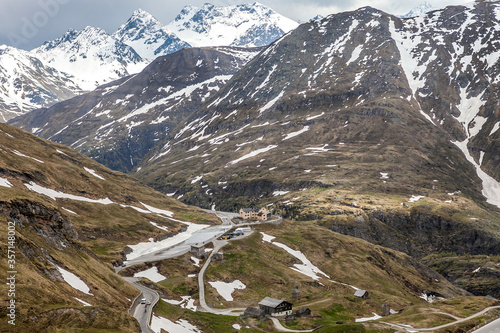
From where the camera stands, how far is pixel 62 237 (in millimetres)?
72875

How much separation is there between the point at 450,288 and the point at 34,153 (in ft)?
522

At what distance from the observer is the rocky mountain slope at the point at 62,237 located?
4650cm

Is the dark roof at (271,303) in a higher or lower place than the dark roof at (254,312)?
higher

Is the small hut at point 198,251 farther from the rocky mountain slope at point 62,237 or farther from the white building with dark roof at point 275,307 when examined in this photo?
the white building with dark roof at point 275,307

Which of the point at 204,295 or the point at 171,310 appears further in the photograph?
the point at 204,295

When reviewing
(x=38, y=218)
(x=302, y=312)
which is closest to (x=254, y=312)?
(x=302, y=312)

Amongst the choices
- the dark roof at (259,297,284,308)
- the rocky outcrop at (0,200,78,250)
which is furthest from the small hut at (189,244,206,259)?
the rocky outcrop at (0,200,78,250)

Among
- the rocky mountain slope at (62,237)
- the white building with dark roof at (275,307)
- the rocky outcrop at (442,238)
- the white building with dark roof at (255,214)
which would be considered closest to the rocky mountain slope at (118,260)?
the rocky mountain slope at (62,237)

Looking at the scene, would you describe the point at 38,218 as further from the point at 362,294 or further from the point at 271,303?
the point at 362,294

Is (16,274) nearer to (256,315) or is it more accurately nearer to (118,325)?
(118,325)

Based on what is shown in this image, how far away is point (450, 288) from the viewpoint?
149500 mm

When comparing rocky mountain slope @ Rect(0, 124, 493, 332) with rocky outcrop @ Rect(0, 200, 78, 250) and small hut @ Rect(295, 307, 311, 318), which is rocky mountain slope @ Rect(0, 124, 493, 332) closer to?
rocky outcrop @ Rect(0, 200, 78, 250)

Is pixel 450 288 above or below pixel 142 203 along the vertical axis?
below

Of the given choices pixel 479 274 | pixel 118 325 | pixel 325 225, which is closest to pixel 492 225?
pixel 479 274
